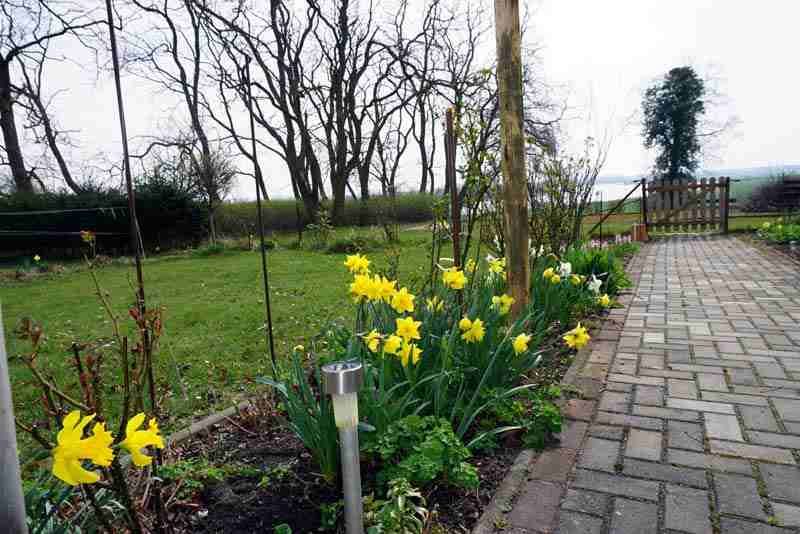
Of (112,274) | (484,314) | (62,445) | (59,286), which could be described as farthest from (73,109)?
(62,445)

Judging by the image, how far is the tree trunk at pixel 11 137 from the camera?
13.2 meters

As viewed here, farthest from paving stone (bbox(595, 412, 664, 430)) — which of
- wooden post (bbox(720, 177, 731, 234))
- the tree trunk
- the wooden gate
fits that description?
the tree trunk

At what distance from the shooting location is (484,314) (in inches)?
99.6

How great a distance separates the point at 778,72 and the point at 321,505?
1285 centimetres

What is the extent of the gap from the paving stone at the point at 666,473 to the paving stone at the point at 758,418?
0.55 metres

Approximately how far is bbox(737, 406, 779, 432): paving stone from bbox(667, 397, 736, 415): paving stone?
50 millimetres

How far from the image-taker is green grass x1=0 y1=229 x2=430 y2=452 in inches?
118

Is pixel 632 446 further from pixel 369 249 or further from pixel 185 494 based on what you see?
pixel 369 249

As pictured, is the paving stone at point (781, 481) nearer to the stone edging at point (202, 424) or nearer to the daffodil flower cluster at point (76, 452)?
the daffodil flower cluster at point (76, 452)

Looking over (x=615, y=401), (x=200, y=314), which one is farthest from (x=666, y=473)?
(x=200, y=314)

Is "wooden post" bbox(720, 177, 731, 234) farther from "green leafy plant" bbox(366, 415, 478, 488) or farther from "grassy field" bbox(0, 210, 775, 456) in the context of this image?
"green leafy plant" bbox(366, 415, 478, 488)

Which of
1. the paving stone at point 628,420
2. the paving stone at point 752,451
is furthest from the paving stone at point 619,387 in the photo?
the paving stone at point 752,451

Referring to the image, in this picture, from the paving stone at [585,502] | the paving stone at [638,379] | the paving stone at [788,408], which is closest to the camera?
A: the paving stone at [585,502]

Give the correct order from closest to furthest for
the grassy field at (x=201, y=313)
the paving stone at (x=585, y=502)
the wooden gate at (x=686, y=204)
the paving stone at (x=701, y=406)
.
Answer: the paving stone at (x=585, y=502) < the paving stone at (x=701, y=406) < the grassy field at (x=201, y=313) < the wooden gate at (x=686, y=204)
